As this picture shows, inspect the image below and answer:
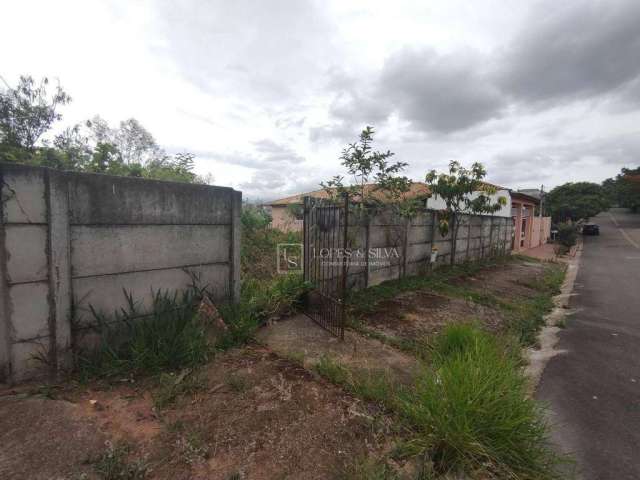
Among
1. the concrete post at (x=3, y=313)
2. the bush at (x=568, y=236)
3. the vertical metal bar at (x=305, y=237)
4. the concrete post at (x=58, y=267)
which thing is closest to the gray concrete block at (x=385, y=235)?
the vertical metal bar at (x=305, y=237)

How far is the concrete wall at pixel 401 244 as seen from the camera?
5.11m

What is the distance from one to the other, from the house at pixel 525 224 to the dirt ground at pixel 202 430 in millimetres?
14247

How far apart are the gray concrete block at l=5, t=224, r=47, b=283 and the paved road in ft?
12.7

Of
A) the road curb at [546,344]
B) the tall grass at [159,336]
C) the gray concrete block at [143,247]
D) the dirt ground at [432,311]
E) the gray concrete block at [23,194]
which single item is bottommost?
the road curb at [546,344]

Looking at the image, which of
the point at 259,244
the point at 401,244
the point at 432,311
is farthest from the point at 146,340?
the point at 401,244

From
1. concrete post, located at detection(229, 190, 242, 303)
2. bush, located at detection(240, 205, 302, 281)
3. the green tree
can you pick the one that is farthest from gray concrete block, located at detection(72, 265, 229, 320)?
the green tree

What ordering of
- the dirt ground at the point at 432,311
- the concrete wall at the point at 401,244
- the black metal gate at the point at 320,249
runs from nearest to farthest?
the dirt ground at the point at 432,311 → the black metal gate at the point at 320,249 → the concrete wall at the point at 401,244

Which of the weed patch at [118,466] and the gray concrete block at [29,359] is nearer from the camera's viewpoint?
the weed patch at [118,466]

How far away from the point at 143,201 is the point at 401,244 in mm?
4799

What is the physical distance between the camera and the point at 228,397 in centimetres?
220

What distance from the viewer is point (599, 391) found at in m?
2.61

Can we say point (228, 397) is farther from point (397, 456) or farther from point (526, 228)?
point (526, 228)

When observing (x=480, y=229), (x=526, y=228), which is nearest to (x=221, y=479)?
(x=480, y=229)

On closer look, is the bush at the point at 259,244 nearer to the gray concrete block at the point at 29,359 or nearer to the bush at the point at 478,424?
the gray concrete block at the point at 29,359
